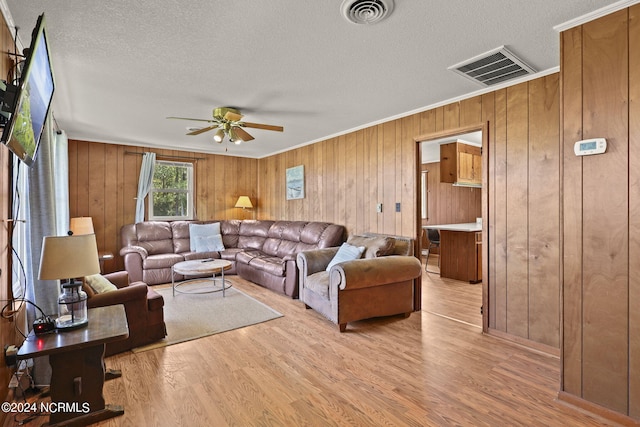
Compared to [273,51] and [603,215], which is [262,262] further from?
[603,215]

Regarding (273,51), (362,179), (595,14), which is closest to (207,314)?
(362,179)

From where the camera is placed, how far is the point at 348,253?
371 centimetres

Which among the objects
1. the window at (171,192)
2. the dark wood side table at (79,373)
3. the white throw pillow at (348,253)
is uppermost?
the window at (171,192)

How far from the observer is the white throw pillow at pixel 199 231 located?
563 centimetres

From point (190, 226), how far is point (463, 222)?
18.8 ft

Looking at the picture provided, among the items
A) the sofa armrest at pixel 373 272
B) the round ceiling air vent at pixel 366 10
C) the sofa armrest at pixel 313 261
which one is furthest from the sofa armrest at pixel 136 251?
the round ceiling air vent at pixel 366 10

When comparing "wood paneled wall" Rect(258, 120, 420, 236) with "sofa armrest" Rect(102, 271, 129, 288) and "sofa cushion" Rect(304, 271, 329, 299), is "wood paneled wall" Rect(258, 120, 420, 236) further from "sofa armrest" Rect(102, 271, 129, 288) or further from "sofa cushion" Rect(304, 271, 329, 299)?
"sofa armrest" Rect(102, 271, 129, 288)

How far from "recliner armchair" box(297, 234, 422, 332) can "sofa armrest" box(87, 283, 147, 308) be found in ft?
5.41

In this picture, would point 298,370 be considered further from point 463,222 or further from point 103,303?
point 463,222

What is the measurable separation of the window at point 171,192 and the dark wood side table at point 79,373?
14.6 ft

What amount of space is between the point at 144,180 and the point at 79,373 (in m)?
4.48

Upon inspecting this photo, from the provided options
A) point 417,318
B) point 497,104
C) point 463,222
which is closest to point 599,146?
point 497,104

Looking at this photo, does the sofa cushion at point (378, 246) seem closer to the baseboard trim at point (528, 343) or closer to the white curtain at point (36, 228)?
the baseboard trim at point (528, 343)

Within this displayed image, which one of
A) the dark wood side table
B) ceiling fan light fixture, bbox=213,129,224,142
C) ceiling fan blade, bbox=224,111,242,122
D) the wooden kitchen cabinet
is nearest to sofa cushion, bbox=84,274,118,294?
the dark wood side table
